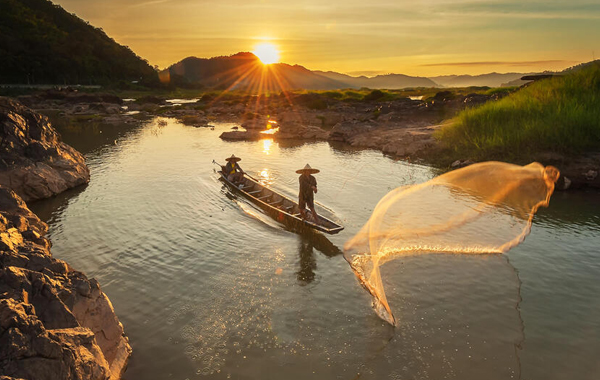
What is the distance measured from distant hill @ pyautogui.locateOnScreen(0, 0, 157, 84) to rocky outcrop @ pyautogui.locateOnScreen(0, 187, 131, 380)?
132515 millimetres

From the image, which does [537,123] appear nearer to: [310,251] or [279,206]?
[279,206]

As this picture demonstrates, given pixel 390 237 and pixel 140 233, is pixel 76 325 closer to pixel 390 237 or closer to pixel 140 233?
pixel 140 233

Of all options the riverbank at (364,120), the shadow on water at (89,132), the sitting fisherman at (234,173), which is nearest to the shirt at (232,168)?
the sitting fisherman at (234,173)

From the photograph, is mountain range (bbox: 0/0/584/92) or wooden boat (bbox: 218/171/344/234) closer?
wooden boat (bbox: 218/171/344/234)

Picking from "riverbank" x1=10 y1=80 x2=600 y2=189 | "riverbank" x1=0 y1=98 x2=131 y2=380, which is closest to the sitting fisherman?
"riverbank" x1=0 y1=98 x2=131 y2=380

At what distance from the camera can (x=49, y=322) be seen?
698 centimetres

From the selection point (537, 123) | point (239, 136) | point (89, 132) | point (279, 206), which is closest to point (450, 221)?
point (279, 206)

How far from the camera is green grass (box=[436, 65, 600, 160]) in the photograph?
1013 inches

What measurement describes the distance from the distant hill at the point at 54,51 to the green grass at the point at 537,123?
421 feet

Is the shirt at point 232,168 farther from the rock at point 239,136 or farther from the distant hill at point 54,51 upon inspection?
the distant hill at point 54,51

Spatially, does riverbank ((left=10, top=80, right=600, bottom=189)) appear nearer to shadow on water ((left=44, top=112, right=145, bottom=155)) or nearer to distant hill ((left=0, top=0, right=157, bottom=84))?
shadow on water ((left=44, top=112, right=145, bottom=155))

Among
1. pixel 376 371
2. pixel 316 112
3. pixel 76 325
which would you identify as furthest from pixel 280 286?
pixel 316 112

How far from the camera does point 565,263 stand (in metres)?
14.2

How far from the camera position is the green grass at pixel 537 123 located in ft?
84.4
